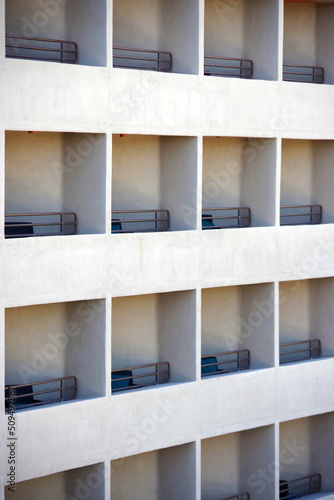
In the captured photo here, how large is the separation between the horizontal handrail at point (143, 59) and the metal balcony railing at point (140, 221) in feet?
8.23

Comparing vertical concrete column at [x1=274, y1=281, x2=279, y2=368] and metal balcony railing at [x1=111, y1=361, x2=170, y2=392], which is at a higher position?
vertical concrete column at [x1=274, y1=281, x2=279, y2=368]

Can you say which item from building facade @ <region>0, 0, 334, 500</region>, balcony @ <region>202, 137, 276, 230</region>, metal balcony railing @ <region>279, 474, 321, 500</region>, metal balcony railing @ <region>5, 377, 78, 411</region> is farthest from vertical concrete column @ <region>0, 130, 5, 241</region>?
metal balcony railing @ <region>279, 474, 321, 500</region>

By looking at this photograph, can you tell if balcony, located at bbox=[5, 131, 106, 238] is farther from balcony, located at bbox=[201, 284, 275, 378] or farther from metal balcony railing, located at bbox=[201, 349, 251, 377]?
metal balcony railing, located at bbox=[201, 349, 251, 377]

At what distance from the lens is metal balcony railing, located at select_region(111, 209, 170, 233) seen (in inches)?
659

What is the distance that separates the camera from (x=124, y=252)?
15.6 meters

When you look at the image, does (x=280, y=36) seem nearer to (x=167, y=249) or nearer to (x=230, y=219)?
(x=230, y=219)

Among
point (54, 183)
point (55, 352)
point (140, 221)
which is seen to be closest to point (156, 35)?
point (140, 221)

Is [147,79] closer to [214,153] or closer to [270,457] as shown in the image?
[214,153]

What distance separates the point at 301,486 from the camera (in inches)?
759

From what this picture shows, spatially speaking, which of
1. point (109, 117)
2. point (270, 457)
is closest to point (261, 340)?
point (270, 457)

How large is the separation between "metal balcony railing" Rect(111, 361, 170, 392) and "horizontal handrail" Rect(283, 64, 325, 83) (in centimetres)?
627

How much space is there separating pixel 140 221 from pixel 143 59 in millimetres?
2794

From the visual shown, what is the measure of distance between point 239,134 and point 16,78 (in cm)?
457

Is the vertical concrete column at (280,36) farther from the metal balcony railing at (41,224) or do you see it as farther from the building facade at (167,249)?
the metal balcony railing at (41,224)
